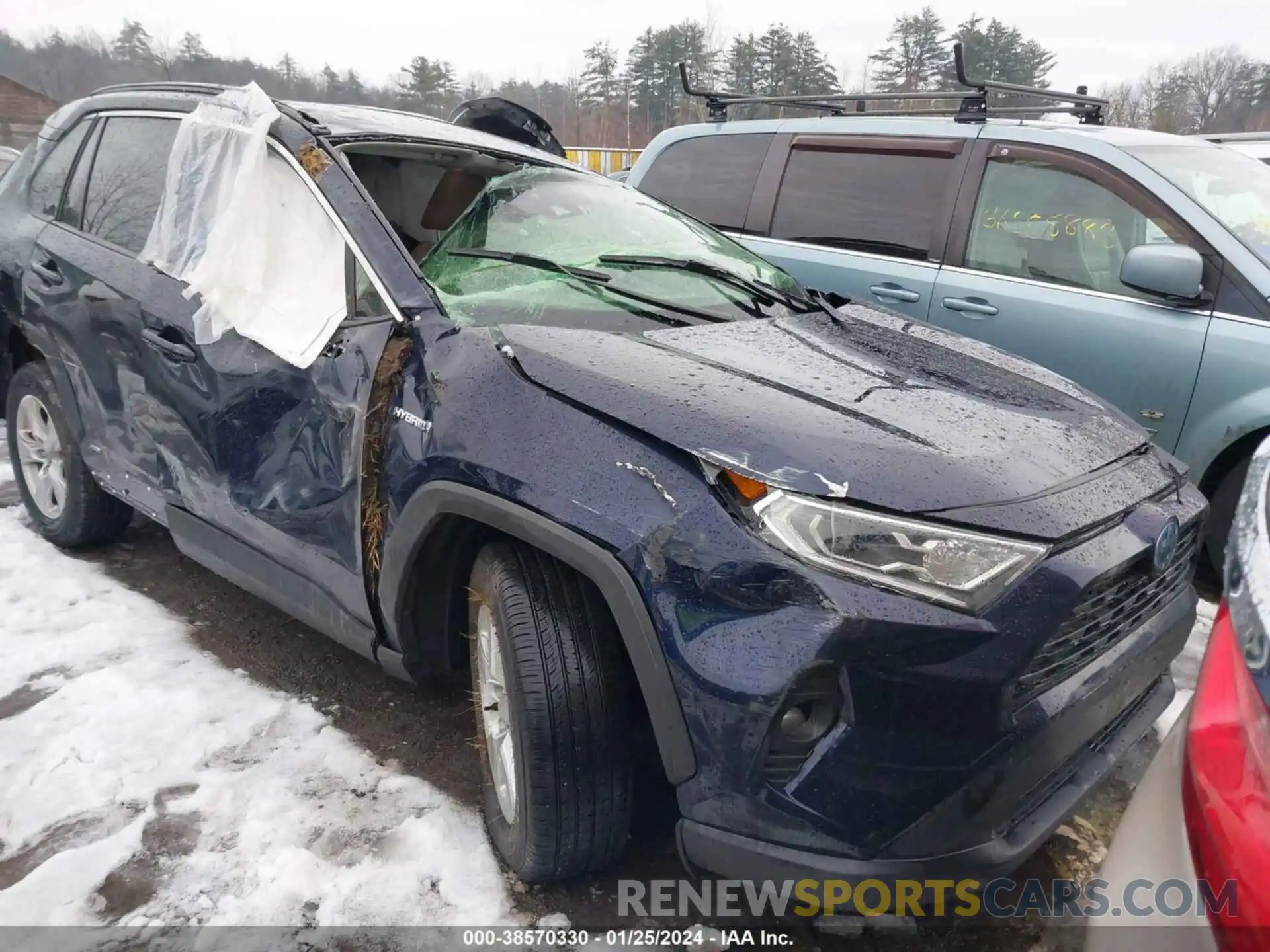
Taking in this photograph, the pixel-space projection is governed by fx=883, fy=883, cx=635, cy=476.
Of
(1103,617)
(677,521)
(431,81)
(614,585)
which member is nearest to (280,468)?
(614,585)

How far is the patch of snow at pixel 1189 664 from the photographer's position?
2738 millimetres

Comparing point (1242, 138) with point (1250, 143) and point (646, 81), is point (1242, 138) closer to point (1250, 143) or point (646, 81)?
point (1250, 143)

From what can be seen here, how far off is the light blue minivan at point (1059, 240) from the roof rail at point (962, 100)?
23mm

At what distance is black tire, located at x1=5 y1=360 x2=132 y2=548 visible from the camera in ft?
11.5

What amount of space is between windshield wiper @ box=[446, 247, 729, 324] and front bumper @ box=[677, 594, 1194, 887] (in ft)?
4.35

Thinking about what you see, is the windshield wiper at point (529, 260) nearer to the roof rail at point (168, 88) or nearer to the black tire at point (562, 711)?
the black tire at point (562, 711)

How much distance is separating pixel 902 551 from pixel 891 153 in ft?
11.5

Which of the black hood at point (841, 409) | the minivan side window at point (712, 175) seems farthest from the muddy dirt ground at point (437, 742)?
the minivan side window at point (712, 175)

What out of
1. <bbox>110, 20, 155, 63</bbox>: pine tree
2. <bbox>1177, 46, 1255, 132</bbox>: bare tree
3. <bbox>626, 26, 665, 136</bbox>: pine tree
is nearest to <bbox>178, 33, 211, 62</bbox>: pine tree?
<bbox>110, 20, 155, 63</bbox>: pine tree

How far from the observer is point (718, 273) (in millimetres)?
2838

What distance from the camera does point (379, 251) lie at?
7.64 ft

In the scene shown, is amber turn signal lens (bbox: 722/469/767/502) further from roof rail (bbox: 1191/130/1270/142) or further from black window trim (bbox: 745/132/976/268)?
roof rail (bbox: 1191/130/1270/142)

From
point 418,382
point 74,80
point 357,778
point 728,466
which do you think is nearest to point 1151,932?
point 728,466

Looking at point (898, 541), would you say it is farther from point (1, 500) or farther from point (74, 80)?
point (74, 80)
